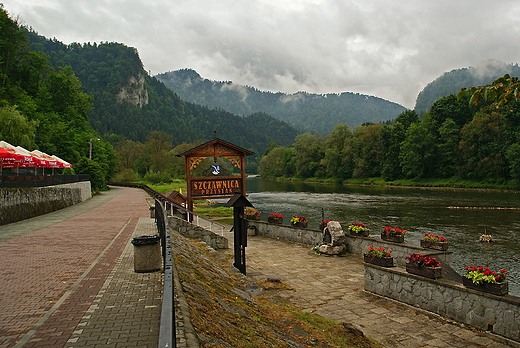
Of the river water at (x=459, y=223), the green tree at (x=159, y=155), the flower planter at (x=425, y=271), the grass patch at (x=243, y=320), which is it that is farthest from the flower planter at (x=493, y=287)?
the green tree at (x=159, y=155)

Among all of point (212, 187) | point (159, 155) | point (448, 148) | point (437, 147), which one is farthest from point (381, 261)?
point (159, 155)

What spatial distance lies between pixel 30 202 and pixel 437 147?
64.9 m

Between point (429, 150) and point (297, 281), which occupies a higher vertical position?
point (429, 150)

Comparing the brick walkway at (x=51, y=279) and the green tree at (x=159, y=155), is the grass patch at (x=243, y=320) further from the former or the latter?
the green tree at (x=159, y=155)

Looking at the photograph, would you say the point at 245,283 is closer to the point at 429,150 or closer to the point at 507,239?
the point at 507,239

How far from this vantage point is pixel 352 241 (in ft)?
40.8

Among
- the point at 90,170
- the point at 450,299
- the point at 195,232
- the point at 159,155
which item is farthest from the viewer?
the point at 159,155

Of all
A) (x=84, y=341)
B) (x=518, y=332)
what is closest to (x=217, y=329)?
(x=84, y=341)

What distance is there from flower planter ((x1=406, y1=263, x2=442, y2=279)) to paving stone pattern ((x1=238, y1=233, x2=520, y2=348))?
796mm

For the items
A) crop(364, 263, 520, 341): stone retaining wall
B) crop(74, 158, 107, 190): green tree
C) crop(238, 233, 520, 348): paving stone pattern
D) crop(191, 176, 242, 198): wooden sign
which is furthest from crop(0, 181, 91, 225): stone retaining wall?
crop(74, 158, 107, 190): green tree

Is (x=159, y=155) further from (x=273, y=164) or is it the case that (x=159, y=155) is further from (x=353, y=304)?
(x=353, y=304)

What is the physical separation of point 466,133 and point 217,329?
64750 mm

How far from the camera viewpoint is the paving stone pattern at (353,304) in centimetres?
612

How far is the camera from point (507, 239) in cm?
1964
